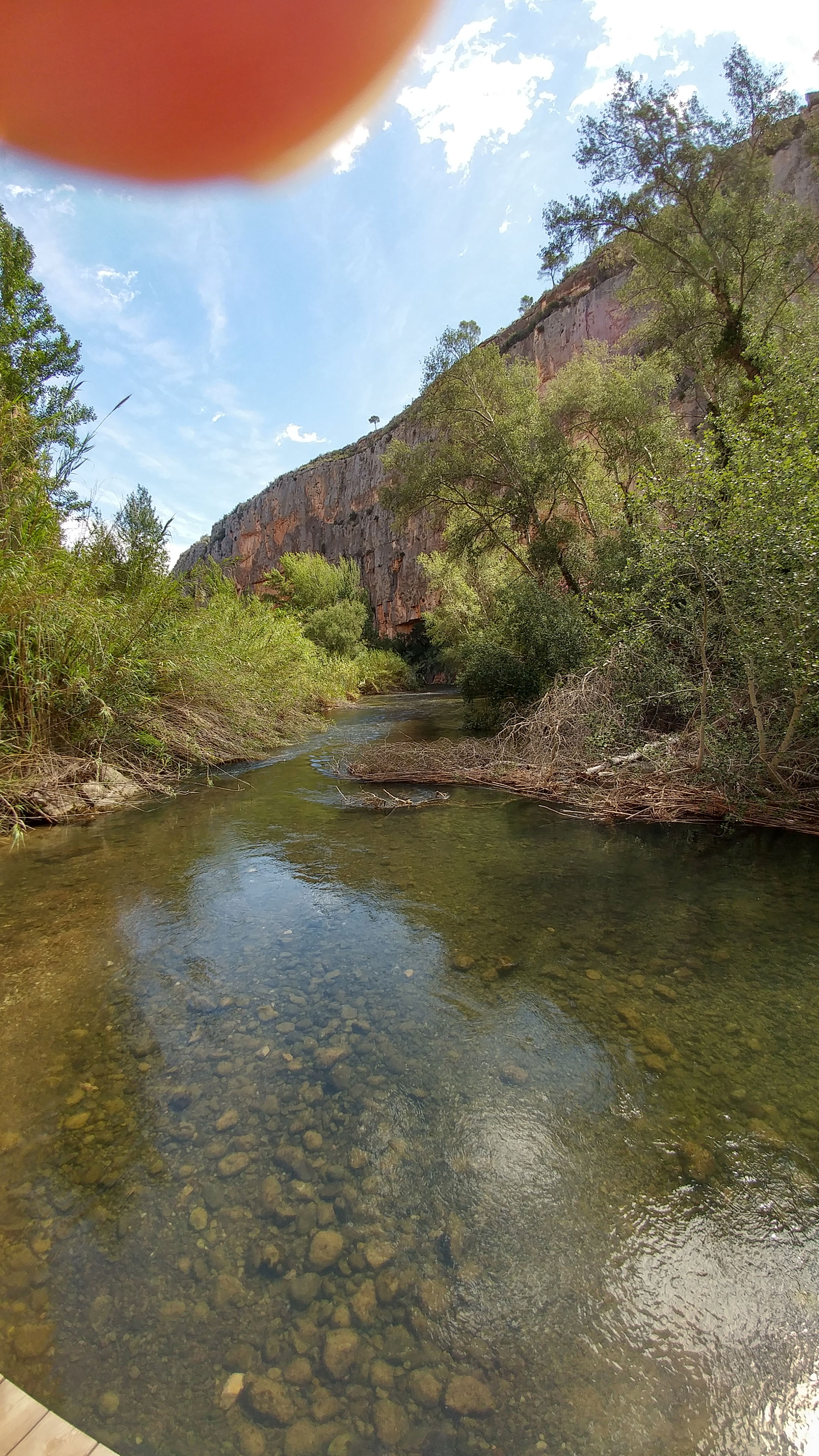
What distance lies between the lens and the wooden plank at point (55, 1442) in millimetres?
964

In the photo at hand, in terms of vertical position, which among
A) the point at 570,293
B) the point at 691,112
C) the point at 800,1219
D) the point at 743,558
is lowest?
the point at 800,1219

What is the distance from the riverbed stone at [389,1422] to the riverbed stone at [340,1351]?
4.5 inches

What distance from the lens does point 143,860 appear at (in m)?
5.10

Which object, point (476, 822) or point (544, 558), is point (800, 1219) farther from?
point (544, 558)

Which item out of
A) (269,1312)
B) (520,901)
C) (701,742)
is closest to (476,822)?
(520,901)

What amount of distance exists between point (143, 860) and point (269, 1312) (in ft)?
13.5

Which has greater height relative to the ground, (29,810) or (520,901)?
(29,810)

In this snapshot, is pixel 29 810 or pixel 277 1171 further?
pixel 29 810

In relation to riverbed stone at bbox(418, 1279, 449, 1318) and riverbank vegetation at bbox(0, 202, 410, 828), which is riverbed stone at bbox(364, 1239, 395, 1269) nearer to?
riverbed stone at bbox(418, 1279, 449, 1318)

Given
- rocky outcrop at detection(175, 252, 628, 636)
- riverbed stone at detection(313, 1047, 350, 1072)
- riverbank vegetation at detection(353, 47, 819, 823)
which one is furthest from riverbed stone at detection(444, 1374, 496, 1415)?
rocky outcrop at detection(175, 252, 628, 636)

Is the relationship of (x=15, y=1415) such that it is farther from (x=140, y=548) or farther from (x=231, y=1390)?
(x=140, y=548)

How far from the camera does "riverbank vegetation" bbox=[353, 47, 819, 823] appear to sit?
5082mm

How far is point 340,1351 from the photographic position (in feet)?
4.77

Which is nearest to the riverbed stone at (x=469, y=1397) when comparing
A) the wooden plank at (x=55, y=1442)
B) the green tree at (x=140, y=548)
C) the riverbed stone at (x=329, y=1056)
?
the wooden plank at (x=55, y=1442)
